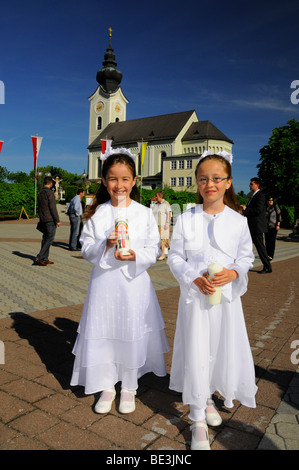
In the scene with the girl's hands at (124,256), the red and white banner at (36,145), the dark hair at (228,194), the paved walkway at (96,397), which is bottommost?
the paved walkway at (96,397)

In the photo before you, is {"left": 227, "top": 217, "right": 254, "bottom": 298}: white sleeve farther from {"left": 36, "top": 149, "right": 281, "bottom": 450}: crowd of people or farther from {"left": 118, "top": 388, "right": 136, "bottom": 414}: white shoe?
{"left": 118, "top": 388, "right": 136, "bottom": 414}: white shoe

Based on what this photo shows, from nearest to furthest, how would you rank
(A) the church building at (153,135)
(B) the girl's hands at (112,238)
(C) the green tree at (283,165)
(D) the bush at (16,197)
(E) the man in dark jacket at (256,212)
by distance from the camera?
(B) the girl's hands at (112,238), (E) the man in dark jacket at (256,212), (D) the bush at (16,197), (C) the green tree at (283,165), (A) the church building at (153,135)

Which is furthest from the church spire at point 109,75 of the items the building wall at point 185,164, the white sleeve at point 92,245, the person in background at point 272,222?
the white sleeve at point 92,245

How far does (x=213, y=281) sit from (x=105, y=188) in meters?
1.28

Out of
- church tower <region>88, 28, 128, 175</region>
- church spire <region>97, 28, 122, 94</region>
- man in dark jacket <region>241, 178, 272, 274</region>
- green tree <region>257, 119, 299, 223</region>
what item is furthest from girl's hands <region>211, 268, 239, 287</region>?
church spire <region>97, 28, 122, 94</region>

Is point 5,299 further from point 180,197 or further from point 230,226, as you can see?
point 180,197

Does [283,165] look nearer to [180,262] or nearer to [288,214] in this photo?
[288,214]

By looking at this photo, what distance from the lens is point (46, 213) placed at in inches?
341

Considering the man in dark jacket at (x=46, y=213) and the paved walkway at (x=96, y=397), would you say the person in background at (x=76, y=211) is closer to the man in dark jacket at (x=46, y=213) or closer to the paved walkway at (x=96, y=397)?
the man in dark jacket at (x=46, y=213)

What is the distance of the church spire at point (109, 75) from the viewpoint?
7450cm

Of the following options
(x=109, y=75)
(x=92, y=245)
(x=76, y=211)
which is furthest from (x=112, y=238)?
(x=109, y=75)

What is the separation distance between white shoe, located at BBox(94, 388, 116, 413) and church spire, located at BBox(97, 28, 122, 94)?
7807cm

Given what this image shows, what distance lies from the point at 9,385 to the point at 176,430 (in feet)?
4.71

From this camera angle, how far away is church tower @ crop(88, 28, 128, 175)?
7444 centimetres
